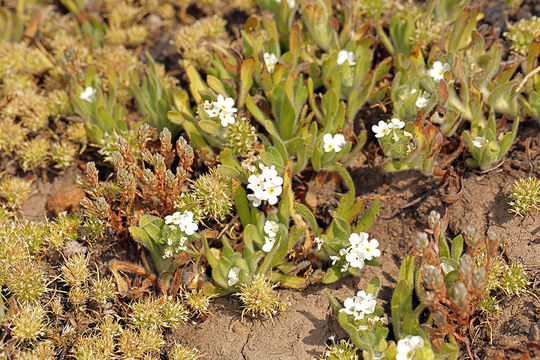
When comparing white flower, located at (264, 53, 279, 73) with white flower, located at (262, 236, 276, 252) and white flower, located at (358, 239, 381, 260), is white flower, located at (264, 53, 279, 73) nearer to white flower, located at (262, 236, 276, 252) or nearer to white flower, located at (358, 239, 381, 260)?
white flower, located at (262, 236, 276, 252)

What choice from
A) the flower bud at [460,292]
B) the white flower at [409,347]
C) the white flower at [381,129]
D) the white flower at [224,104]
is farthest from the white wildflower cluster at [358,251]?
the white flower at [224,104]

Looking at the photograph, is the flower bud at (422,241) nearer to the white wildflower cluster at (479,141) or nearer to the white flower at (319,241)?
the white flower at (319,241)

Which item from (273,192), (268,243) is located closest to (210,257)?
(268,243)

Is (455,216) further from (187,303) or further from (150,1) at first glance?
(150,1)

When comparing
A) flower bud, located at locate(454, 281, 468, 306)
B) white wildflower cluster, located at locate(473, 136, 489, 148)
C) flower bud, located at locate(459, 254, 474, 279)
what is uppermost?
white wildflower cluster, located at locate(473, 136, 489, 148)

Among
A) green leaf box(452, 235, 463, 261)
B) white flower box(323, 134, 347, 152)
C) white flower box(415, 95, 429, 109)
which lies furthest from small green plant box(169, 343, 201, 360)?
white flower box(415, 95, 429, 109)

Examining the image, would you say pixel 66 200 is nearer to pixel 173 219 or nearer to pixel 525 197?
pixel 173 219

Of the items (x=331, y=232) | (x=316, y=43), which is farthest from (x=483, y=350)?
(x=316, y=43)
